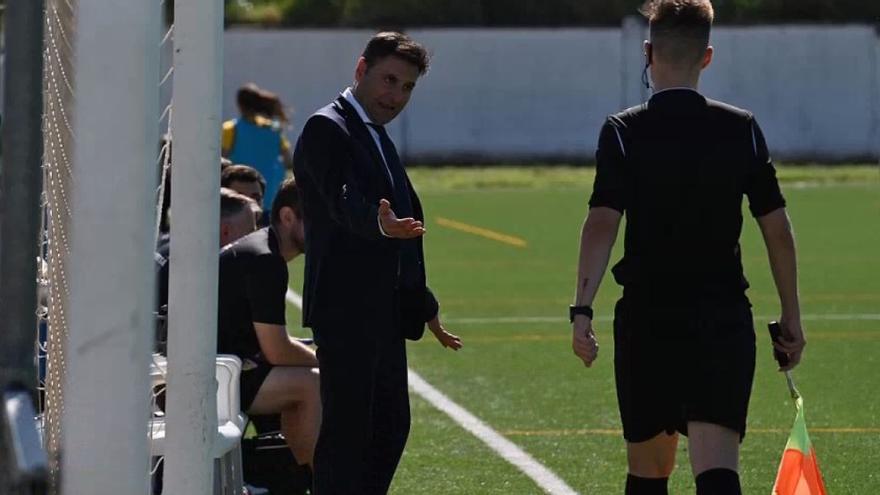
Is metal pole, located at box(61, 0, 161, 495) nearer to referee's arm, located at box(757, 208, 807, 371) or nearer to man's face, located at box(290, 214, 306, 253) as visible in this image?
referee's arm, located at box(757, 208, 807, 371)

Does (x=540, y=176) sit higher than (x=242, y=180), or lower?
lower

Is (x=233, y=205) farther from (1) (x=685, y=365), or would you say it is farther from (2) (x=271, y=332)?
(1) (x=685, y=365)

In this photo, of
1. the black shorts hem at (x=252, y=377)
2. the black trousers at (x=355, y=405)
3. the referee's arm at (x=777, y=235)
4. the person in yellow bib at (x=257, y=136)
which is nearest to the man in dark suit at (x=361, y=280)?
the black trousers at (x=355, y=405)

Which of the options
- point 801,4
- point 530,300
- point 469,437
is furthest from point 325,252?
point 801,4

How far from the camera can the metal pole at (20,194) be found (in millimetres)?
3035

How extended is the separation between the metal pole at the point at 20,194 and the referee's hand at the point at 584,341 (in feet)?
6.56

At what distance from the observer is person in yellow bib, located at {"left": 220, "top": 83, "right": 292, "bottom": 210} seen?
492 inches

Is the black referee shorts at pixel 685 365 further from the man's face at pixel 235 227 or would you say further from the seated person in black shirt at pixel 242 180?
the seated person in black shirt at pixel 242 180

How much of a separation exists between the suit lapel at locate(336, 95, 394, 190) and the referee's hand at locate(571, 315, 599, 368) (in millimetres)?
779

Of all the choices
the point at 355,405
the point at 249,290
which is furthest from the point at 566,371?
the point at 355,405

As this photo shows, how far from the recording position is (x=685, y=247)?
15.8 feet

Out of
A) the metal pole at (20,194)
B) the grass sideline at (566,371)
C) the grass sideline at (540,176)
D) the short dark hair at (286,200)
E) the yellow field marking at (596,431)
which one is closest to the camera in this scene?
the metal pole at (20,194)

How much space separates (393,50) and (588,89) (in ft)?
117

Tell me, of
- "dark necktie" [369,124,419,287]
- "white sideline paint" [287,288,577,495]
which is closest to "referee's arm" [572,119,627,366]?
"dark necktie" [369,124,419,287]
